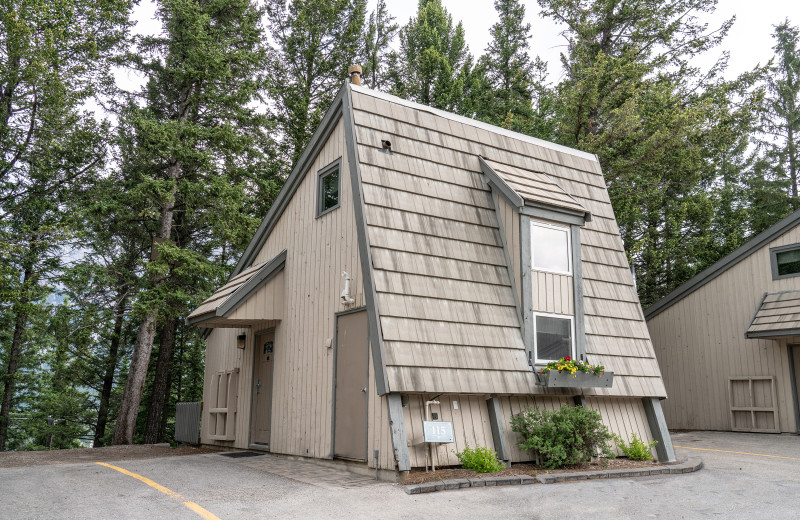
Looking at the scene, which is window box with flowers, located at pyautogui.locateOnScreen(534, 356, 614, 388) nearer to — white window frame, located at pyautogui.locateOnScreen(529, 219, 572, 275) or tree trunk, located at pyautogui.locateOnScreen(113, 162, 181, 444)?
white window frame, located at pyautogui.locateOnScreen(529, 219, 572, 275)

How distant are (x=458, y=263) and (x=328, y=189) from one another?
2636 millimetres

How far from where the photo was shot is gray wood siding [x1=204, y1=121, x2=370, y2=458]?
852cm

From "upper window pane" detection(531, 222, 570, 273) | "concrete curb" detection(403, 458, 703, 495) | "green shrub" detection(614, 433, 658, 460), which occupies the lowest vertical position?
"concrete curb" detection(403, 458, 703, 495)

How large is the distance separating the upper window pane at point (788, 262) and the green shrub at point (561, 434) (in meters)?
9.15

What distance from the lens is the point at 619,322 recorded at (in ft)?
31.0

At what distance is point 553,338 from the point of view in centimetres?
842

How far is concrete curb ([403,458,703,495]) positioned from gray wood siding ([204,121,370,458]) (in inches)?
91.1

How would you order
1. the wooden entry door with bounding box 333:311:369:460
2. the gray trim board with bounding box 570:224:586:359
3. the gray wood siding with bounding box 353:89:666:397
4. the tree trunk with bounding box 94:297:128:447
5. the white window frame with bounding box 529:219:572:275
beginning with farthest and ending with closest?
the tree trunk with bounding box 94:297:128:447
the gray trim board with bounding box 570:224:586:359
the white window frame with bounding box 529:219:572:275
the wooden entry door with bounding box 333:311:369:460
the gray wood siding with bounding box 353:89:666:397

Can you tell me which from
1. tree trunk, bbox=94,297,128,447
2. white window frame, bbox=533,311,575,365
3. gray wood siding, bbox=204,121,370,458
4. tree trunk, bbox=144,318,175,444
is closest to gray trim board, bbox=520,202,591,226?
white window frame, bbox=533,311,575,365

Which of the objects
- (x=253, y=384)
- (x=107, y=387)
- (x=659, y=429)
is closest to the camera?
(x=659, y=429)

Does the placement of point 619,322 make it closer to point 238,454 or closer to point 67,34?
point 238,454

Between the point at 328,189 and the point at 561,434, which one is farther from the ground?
the point at 328,189

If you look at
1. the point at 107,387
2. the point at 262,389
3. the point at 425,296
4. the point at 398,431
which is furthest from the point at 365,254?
the point at 107,387

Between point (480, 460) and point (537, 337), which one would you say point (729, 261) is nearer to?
point (537, 337)
